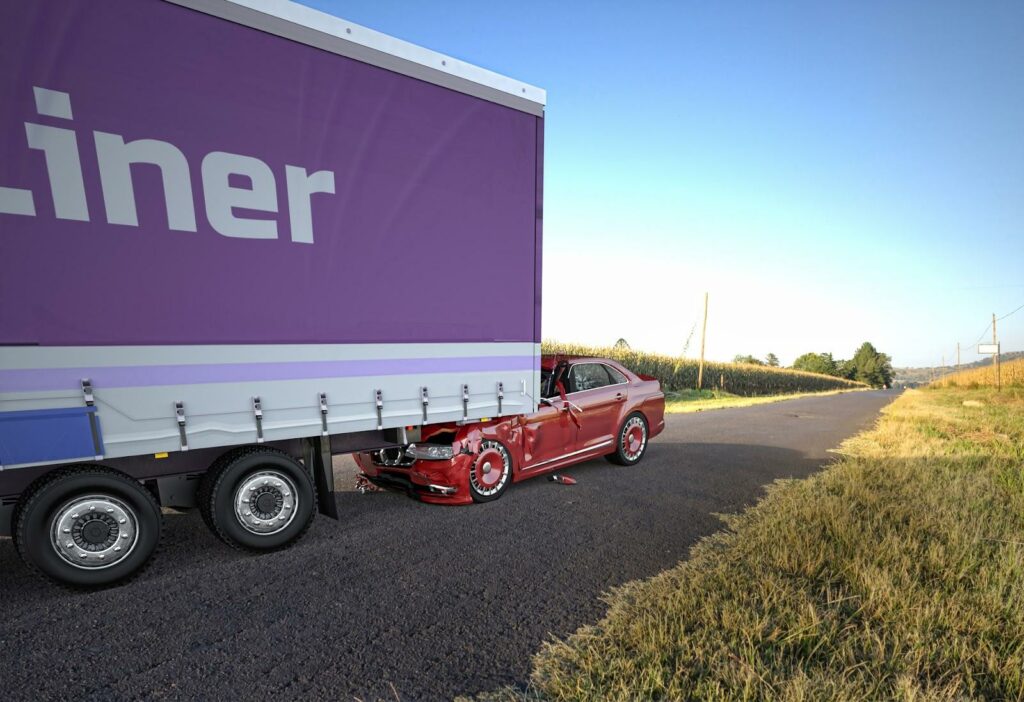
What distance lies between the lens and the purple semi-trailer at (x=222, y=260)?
129 inches

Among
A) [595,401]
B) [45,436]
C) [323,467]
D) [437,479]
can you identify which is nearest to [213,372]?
[45,436]

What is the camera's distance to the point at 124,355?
3.50 m

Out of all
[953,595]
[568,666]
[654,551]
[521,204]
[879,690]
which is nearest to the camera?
[879,690]

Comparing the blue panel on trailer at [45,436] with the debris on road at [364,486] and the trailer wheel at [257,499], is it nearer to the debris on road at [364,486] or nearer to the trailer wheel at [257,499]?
the trailer wheel at [257,499]

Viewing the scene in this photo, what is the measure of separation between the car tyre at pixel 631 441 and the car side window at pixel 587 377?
685 millimetres

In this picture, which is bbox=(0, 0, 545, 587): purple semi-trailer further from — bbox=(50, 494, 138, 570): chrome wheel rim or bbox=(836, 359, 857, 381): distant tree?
bbox=(836, 359, 857, 381): distant tree

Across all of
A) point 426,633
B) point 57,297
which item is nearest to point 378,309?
point 57,297

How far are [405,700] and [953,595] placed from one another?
331cm

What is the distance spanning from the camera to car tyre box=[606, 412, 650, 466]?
7242mm

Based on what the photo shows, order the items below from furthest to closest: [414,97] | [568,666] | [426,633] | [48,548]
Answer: [414,97], [48,548], [426,633], [568,666]

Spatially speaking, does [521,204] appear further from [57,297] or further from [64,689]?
[64,689]

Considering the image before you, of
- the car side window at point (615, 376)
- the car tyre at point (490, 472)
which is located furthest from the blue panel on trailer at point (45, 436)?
the car side window at point (615, 376)

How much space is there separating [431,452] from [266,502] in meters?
1.62

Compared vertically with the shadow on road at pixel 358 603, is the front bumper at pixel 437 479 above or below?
above
